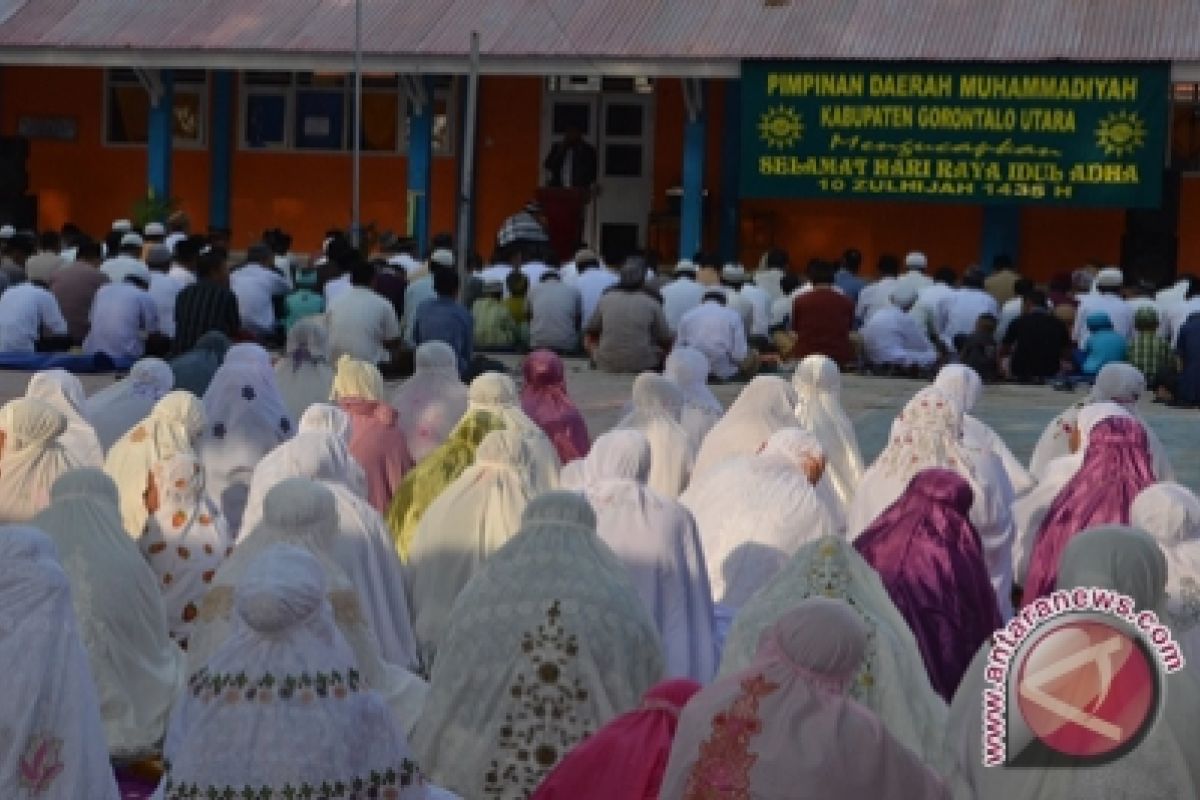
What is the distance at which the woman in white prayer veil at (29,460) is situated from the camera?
10.1 m

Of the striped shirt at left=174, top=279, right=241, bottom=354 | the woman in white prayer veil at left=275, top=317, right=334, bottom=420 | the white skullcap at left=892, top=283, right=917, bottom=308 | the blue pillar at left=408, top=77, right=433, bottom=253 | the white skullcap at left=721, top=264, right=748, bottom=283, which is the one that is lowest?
the woman in white prayer veil at left=275, top=317, right=334, bottom=420

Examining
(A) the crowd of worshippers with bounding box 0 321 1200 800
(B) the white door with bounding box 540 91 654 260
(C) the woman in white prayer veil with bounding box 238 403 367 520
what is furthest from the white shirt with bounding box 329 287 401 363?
(B) the white door with bounding box 540 91 654 260

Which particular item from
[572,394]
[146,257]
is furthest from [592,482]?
[146,257]

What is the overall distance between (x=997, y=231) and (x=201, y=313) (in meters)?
10.4

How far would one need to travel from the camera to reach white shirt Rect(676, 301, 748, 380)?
19516 millimetres

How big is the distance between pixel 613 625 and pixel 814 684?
1950mm

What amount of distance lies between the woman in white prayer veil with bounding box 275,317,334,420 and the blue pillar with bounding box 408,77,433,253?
1089 cm

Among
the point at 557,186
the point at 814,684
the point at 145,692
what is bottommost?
the point at 145,692

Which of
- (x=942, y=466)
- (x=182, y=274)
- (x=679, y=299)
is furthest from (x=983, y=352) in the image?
(x=942, y=466)

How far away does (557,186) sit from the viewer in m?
25.8

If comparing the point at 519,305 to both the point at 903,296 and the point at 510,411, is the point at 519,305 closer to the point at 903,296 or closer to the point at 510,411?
the point at 903,296

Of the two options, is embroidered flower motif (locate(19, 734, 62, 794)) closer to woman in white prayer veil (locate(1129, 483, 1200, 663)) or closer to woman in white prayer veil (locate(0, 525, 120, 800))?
woman in white prayer veil (locate(0, 525, 120, 800))

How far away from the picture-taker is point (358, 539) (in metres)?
9.33

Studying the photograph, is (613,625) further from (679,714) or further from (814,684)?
(814,684)
